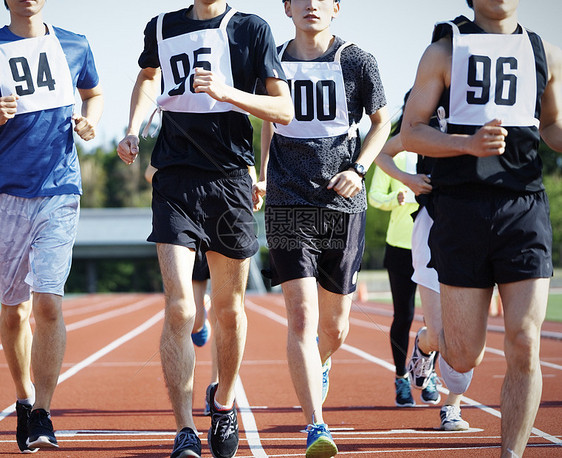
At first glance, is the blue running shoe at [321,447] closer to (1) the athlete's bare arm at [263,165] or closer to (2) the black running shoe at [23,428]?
(1) the athlete's bare arm at [263,165]

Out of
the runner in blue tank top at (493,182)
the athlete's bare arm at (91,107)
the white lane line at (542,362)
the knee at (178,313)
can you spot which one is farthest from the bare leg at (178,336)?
the white lane line at (542,362)

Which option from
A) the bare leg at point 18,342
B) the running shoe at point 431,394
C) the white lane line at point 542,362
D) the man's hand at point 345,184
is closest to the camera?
the man's hand at point 345,184

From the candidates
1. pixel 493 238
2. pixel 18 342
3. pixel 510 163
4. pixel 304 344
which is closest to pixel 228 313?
pixel 304 344

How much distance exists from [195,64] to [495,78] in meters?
1.59

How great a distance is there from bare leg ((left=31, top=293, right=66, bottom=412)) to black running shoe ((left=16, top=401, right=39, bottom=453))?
16cm

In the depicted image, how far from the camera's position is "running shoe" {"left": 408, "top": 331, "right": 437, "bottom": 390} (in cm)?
629

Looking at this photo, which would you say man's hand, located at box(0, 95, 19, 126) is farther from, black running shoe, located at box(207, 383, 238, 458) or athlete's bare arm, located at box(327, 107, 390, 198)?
black running shoe, located at box(207, 383, 238, 458)

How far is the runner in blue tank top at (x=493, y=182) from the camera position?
384 cm

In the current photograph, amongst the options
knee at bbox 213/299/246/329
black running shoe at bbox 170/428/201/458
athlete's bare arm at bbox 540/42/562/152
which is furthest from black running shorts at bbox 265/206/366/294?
athlete's bare arm at bbox 540/42/562/152

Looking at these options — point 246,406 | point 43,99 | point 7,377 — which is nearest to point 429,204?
point 43,99

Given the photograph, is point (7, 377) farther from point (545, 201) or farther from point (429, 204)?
point (545, 201)

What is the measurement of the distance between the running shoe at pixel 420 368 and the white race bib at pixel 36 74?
315 cm

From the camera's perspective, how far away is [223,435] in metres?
4.56

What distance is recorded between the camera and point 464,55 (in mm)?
3982
